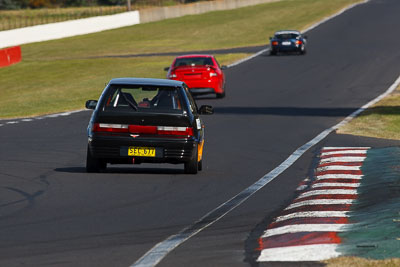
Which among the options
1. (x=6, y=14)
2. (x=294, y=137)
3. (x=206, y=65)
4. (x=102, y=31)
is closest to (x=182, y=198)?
(x=294, y=137)

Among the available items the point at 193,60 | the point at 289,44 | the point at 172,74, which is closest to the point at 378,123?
the point at 172,74

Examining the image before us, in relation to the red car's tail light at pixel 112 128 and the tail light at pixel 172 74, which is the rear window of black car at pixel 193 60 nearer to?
the tail light at pixel 172 74

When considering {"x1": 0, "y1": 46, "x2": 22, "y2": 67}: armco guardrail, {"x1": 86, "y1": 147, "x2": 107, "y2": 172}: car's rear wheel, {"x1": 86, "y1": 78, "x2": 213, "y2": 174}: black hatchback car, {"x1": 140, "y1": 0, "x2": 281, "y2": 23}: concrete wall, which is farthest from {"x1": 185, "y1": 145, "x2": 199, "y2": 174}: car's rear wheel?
{"x1": 140, "y1": 0, "x2": 281, "y2": 23}: concrete wall

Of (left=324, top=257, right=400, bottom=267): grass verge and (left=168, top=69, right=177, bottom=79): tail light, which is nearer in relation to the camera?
(left=324, top=257, right=400, bottom=267): grass verge

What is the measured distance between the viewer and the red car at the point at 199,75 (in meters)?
33.1

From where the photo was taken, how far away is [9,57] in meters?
57.6

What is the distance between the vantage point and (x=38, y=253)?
8.56 m

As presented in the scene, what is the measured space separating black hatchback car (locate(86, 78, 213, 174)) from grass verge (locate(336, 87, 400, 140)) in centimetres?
778

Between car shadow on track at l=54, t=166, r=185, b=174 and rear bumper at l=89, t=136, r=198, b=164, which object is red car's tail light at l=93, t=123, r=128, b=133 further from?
car shadow on track at l=54, t=166, r=185, b=174

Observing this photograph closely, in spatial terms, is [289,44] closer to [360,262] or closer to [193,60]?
[193,60]

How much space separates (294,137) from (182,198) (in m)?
9.91

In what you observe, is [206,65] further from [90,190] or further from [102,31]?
[102,31]

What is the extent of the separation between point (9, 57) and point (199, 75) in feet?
87.5

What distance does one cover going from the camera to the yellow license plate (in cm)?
1448
